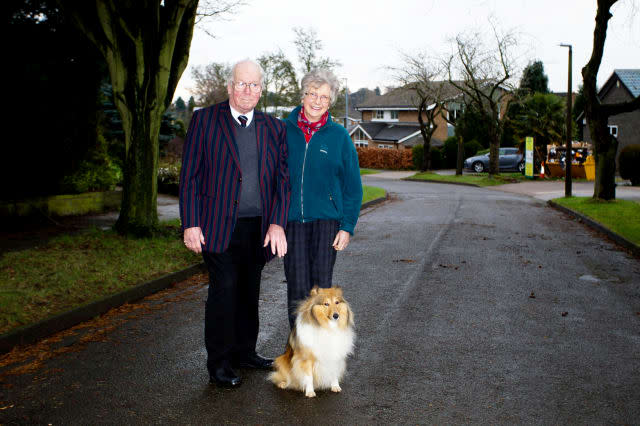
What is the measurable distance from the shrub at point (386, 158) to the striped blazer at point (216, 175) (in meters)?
49.2

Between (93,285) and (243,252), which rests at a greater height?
(243,252)

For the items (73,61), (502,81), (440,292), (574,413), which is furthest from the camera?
(502,81)

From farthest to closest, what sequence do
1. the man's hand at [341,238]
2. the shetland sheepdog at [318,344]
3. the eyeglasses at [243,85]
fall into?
the man's hand at [341,238], the eyeglasses at [243,85], the shetland sheepdog at [318,344]

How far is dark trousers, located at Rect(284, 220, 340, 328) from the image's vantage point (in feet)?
14.0

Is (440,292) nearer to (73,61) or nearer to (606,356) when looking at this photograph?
(606,356)

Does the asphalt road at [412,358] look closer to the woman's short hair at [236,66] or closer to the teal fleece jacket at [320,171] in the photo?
the teal fleece jacket at [320,171]

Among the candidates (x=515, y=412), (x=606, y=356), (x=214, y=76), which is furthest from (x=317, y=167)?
(x=214, y=76)

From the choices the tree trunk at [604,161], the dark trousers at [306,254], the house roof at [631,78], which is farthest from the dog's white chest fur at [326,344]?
the house roof at [631,78]

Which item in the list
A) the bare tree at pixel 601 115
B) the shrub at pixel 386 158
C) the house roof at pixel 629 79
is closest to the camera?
the bare tree at pixel 601 115

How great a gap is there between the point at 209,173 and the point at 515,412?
2.60 metres

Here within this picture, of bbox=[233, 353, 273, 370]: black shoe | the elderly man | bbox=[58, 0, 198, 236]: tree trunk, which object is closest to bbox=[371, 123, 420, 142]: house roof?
bbox=[58, 0, 198, 236]: tree trunk

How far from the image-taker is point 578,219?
16438 mm

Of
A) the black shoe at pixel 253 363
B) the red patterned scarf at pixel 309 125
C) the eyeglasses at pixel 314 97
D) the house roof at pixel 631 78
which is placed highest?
the house roof at pixel 631 78

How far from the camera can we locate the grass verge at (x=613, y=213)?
1260 centimetres
